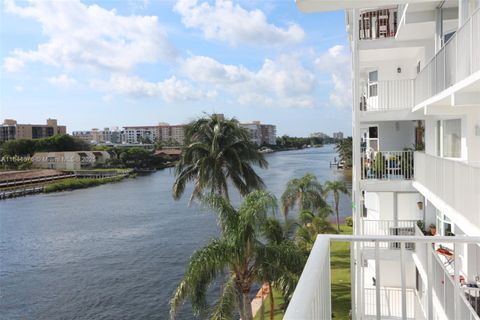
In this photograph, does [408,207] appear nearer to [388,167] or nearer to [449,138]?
[388,167]


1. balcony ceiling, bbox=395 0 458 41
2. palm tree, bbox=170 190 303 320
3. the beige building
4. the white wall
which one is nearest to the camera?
palm tree, bbox=170 190 303 320

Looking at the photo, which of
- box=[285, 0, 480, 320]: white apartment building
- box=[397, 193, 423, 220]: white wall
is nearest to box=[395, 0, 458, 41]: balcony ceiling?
box=[285, 0, 480, 320]: white apartment building

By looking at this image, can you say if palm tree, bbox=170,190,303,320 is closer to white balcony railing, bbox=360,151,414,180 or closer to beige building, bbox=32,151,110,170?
white balcony railing, bbox=360,151,414,180

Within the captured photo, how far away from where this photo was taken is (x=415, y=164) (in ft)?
45.4

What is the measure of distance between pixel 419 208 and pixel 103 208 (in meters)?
43.4

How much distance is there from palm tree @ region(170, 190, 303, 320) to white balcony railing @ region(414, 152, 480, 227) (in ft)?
12.7

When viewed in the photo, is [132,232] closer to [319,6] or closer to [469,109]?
[469,109]

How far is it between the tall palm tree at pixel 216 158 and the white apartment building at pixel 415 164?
5088 mm

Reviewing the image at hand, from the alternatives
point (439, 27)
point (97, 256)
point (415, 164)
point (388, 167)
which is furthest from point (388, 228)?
point (97, 256)

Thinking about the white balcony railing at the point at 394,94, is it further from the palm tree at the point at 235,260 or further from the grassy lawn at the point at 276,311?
the grassy lawn at the point at 276,311

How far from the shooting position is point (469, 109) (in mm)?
9812

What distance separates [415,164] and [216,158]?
846cm

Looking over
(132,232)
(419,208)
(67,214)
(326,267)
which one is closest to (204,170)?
(419,208)

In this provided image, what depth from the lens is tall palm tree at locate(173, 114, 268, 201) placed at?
774 inches
